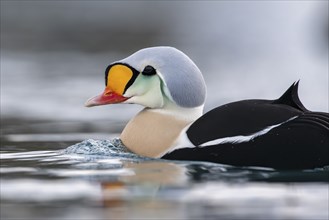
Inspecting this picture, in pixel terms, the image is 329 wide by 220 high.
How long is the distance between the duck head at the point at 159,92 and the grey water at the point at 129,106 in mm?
161

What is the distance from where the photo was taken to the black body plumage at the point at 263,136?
23.1 ft

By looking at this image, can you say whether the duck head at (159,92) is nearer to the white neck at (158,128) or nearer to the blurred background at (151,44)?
the white neck at (158,128)

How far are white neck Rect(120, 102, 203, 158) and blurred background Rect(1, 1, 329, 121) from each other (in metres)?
2.60

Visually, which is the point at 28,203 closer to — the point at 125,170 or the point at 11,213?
the point at 11,213

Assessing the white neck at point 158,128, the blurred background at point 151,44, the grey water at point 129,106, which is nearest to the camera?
Answer: the grey water at point 129,106

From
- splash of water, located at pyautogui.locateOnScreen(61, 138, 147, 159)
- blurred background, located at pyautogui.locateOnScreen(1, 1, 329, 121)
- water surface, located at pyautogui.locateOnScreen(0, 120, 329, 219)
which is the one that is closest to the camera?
water surface, located at pyautogui.locateOnScreen(0, 120, 329, 219)

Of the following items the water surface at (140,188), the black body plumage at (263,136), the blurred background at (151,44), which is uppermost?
the blurred background at (151,44)

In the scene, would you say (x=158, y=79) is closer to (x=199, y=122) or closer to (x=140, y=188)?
(x=199, y=122)

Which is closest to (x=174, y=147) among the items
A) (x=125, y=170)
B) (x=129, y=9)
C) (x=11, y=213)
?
(x=125, y=170)

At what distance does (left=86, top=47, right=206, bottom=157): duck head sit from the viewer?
767 centimetres

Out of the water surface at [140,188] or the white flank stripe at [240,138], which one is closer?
the water surface at [140,188]

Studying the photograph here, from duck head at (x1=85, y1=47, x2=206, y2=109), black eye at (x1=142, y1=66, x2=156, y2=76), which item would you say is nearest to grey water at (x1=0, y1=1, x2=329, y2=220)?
duck head at (x1=85, y1=47, x2=206, y2=109)

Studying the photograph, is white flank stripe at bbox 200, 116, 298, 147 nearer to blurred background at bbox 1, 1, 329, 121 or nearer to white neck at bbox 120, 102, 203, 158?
white neck at bbox 120, 102, 203, 158

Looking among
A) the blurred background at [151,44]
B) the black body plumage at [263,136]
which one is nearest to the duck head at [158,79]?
the black body plumage at [263,136]
